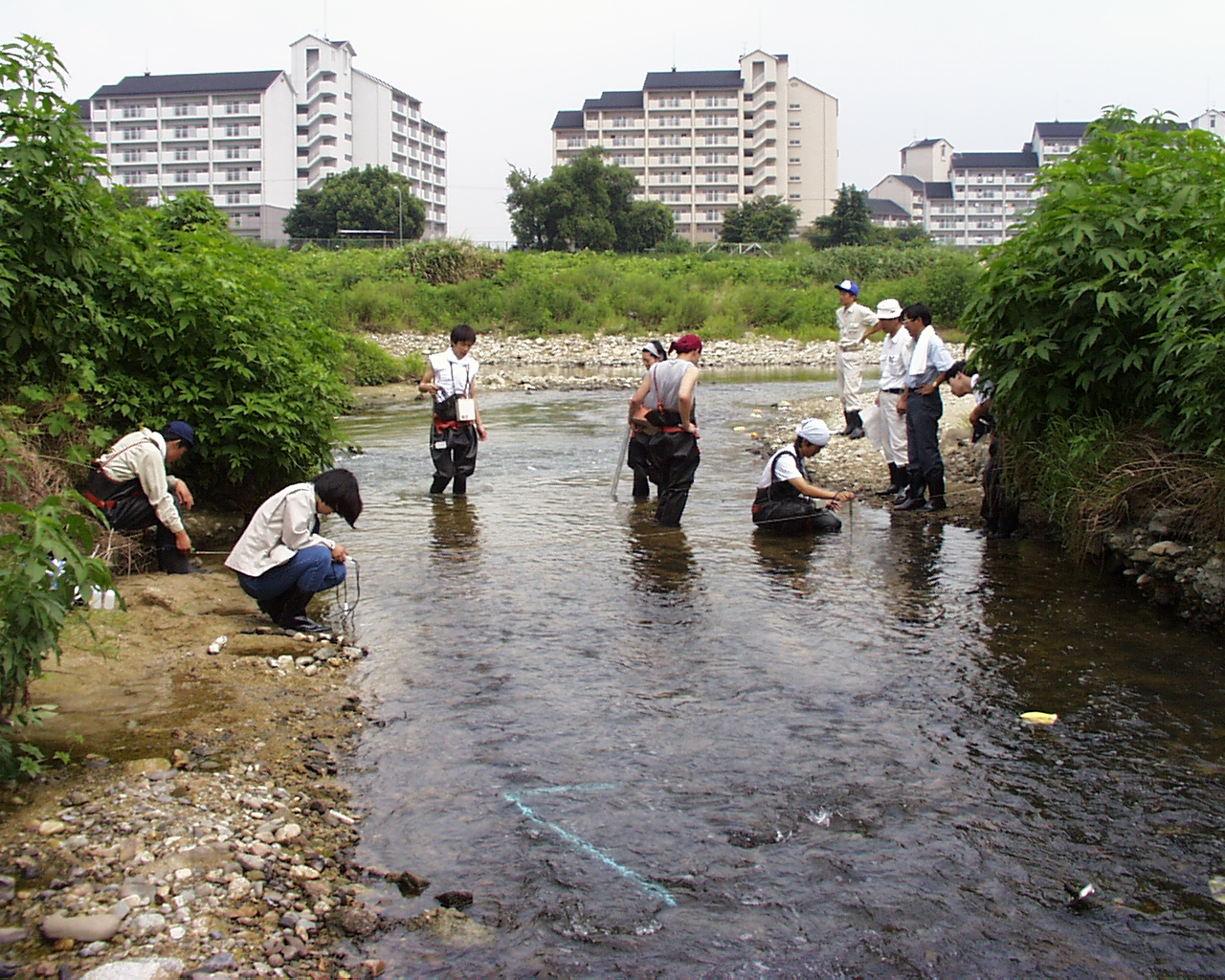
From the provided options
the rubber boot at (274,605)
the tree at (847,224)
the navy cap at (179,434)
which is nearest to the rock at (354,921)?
the rubber boot at (274,605)

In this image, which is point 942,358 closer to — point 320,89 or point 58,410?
point 58,410

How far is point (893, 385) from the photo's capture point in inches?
442

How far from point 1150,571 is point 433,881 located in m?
5.58

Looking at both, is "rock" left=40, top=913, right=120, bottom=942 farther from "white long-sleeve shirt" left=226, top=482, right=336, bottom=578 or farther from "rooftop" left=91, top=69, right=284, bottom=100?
"rooftop" left=91, top=69, right=284, bottom=100

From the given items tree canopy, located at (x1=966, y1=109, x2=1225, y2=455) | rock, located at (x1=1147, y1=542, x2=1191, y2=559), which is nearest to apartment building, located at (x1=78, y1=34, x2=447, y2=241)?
tree canopy, located at (x1=966, y1=109, x2=1225, y2=455)

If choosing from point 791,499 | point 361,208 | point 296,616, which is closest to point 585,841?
point 296,616

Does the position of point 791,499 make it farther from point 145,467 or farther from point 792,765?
point 145,467

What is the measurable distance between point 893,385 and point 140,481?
7216 millimetres

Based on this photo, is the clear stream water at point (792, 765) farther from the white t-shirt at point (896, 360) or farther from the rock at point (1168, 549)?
the white t-shirt at point (896, 360)

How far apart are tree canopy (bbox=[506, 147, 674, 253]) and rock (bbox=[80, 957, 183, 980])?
72.1 m

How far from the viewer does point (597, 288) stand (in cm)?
5369

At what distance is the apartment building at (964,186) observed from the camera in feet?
412

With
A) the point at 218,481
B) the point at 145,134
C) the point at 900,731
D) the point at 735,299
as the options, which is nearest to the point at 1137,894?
the point at 900,731

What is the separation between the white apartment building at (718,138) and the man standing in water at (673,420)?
102m
